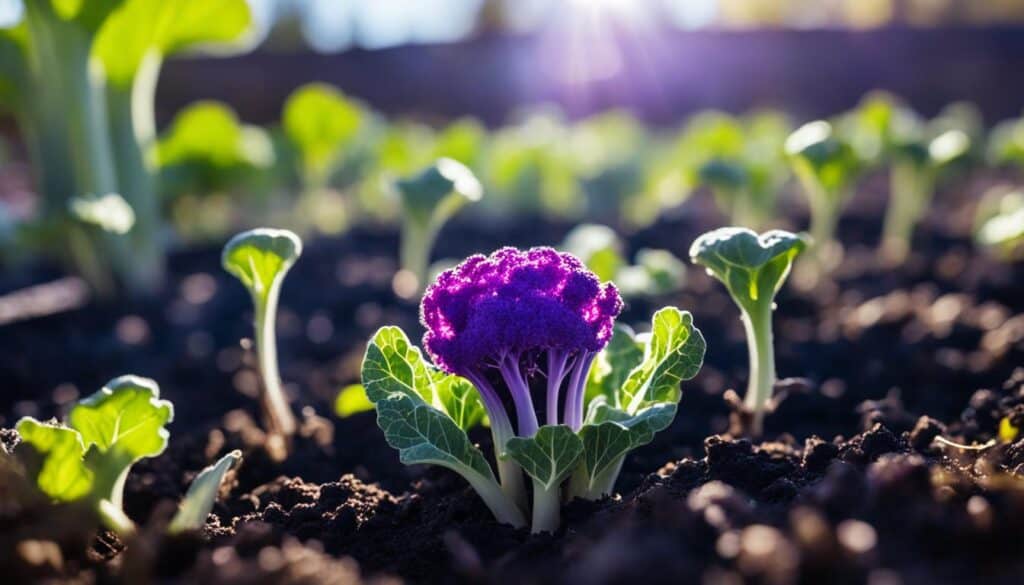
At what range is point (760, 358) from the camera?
6.07 feet

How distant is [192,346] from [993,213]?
3.23m

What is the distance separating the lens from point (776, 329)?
9.98 ft

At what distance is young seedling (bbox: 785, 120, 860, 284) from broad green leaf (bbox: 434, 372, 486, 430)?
1.61 m

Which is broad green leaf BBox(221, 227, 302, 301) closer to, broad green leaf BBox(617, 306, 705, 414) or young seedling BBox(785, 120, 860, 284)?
broad green leaf BBox(617, 306, 705, 414)

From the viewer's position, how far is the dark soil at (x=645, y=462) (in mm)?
1058

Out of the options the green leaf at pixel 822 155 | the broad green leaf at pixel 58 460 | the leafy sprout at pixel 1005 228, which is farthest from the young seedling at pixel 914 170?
the broad green leaf at pixel 58 460

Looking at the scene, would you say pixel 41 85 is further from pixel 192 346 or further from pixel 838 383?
pixel 838 383

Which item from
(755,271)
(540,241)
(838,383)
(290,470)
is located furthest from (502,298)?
(540,241)

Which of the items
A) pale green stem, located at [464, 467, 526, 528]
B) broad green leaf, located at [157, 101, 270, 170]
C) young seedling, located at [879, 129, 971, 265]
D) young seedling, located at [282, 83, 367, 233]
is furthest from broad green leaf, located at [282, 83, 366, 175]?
pale green stem, located at [464, 467, 526, 528]

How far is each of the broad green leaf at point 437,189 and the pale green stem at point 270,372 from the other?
0.70m

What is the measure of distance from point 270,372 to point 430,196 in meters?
0.90

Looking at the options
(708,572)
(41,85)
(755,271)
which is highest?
(41,85)

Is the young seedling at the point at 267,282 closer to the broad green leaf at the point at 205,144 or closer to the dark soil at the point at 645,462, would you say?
the dark soil at the point at 645,462

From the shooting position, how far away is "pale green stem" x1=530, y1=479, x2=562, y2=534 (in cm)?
145
